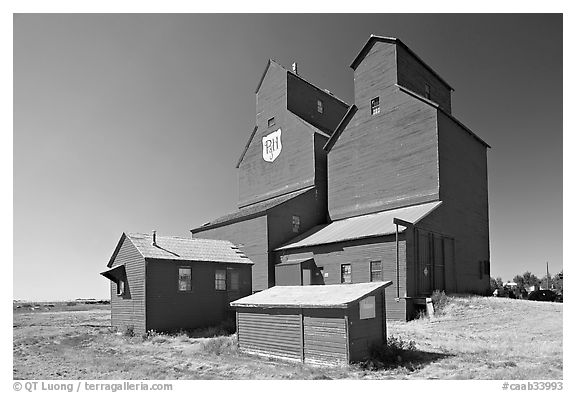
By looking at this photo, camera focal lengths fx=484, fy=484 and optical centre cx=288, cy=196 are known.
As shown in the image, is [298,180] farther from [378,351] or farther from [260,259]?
[378,351]

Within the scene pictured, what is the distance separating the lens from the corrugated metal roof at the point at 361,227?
29703 millimetres

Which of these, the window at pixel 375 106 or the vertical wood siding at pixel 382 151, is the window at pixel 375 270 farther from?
the window at pixel 375 106

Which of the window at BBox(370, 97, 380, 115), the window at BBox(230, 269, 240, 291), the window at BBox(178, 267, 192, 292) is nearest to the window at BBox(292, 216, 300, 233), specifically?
the window at BBox(230, 269, 240, 291)

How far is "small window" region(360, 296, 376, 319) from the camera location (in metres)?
16.0

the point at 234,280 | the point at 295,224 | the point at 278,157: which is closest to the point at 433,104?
the point at 295,224

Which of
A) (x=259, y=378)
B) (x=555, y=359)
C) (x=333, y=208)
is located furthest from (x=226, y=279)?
(x=555, y=359)

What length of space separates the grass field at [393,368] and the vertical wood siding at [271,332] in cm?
54

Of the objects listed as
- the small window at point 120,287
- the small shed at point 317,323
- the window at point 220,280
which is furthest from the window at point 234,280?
the small shed at point 317,323

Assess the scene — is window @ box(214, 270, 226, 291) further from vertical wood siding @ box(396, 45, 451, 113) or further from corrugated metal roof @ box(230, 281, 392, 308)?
vertical wood siding @ box(396, 45, 451, 113)

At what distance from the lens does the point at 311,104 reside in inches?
1752

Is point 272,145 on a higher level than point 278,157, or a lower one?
higher

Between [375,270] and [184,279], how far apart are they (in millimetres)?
11318

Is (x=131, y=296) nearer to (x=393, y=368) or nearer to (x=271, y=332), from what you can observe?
(x=271, y=332)

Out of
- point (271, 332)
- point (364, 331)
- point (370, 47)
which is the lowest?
point (271, 332)
